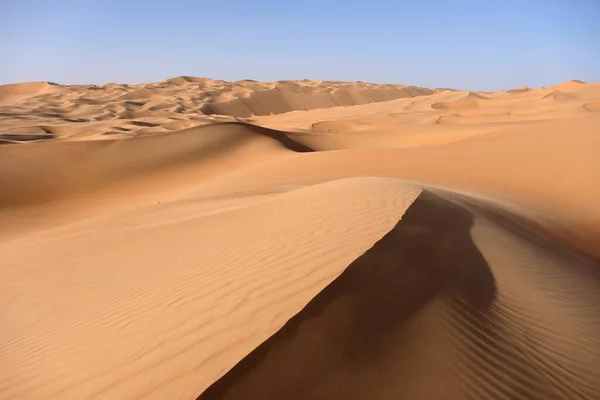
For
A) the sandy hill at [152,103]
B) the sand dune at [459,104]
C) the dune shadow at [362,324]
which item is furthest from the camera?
the sand dune at [459,104]

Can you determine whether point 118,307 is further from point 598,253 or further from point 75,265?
point 598,253

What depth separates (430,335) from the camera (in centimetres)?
325

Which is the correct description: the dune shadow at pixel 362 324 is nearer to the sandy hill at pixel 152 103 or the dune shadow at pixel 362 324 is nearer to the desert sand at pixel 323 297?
the desert sand at pixel 323 297

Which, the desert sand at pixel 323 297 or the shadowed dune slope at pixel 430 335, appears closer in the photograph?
the shadowed dune slope at pixel 430 335

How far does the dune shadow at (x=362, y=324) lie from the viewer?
2.65 metres

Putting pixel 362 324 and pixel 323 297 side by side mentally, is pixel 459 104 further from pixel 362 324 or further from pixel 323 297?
pixel 362 324

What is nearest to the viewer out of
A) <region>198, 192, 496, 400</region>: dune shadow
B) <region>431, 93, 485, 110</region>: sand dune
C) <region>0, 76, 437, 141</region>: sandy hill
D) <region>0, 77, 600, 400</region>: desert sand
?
<region>198, 192, 496, 400</region>: dune shadow

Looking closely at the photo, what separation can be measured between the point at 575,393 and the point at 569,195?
8095mm

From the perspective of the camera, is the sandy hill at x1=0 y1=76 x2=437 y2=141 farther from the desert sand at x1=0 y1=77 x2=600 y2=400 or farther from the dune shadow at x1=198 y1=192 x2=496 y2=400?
the dune shadow at x1=198 y1=192 x2=496 y2=400

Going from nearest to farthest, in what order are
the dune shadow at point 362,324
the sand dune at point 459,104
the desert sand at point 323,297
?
the dune shadow at point 362,324
the desert sand at point 323,297
the sand dune at point 459,104

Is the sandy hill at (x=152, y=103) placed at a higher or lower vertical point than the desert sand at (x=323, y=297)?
lower

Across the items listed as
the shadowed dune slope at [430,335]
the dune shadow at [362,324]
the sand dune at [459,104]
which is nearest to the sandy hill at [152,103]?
the sand dune at [459,104]

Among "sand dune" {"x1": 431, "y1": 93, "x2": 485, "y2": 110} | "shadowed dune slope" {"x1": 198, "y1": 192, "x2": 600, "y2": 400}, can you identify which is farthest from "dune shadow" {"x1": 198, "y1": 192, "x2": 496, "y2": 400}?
"sand dune" {"x1": 431, "y1": 93, "x2": 485, "y2": 110}

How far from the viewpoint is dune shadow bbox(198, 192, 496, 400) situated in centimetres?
265
